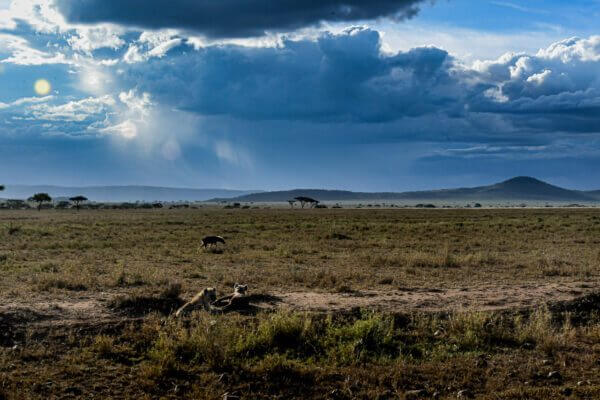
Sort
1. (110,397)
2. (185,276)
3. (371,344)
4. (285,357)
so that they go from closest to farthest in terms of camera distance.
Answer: (110,397) < (285,357) < (371,344) < (185,276)

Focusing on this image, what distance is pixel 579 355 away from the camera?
9.20 meters

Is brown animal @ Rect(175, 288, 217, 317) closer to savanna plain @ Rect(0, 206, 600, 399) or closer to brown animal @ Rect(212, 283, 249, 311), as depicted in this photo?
brown animal @ Rect(212, 283, 249, 311)

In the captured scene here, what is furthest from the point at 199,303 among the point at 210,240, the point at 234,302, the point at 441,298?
the point at 210,240

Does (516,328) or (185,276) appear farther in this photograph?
(185,276)

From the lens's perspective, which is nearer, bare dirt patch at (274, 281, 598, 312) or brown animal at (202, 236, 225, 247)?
bare dirt patch at (274, 281, 598, 312)

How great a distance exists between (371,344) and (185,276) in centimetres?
901

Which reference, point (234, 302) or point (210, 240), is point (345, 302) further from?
point (210, 240)

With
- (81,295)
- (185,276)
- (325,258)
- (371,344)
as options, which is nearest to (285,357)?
(371,344)

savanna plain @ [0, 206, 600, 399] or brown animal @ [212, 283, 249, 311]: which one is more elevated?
brown animal @ [212, 283, 249, 311]

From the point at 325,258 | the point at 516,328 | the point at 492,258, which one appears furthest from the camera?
the point at 325,258

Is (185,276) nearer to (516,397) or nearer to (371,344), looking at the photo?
(371,344)

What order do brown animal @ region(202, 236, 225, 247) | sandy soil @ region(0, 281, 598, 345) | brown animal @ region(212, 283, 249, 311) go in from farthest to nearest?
brown animal @ region(202, 236, 225, 247)
brown animal @ region(212, 283, 249, 311)
sandy soil @ region(0, 281, 598, 345)

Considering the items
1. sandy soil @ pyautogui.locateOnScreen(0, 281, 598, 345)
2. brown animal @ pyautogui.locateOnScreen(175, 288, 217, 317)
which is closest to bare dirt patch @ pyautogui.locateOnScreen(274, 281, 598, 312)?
sandy soil @ pyautogui.locateOnScreen(0, 281, 598, 345)

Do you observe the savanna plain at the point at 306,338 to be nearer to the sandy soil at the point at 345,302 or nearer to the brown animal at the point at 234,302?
the sandy soil at the point at 345,302
